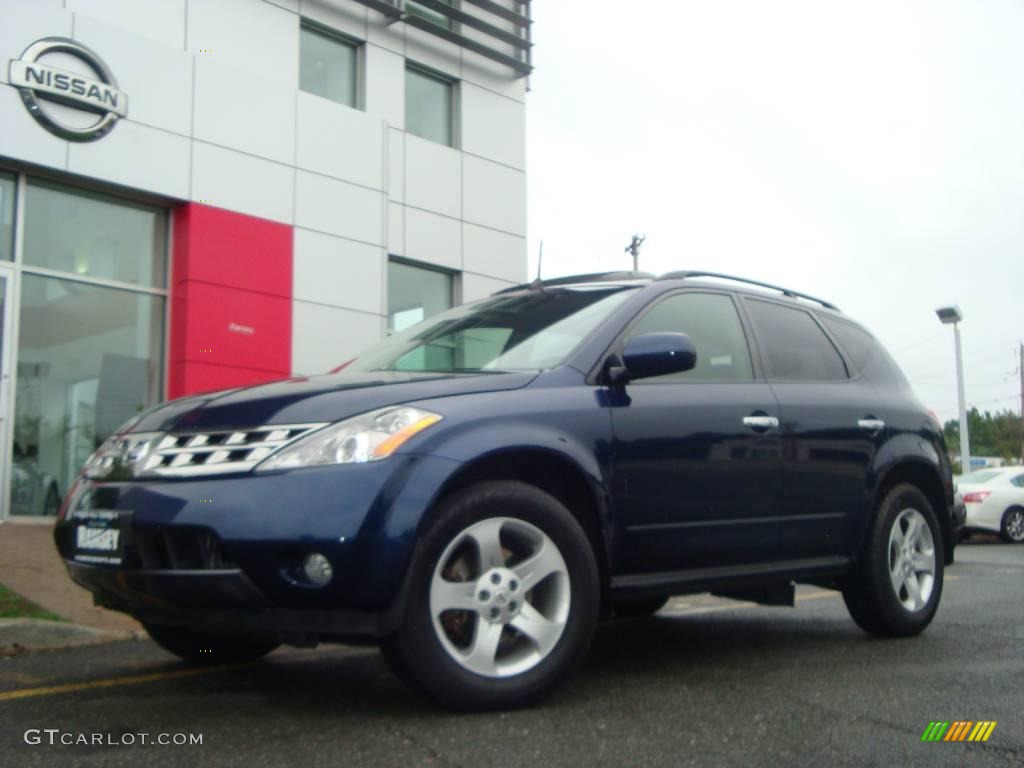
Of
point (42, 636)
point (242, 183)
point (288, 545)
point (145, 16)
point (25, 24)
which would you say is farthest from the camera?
point (242, 183)

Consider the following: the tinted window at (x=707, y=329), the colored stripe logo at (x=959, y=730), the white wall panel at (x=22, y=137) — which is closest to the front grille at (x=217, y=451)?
the tinted window at (x=707, y=329)

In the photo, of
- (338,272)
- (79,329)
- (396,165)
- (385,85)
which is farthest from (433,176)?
(79,329)

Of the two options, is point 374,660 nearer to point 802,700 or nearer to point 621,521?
point 621,521

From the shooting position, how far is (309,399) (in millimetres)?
3590

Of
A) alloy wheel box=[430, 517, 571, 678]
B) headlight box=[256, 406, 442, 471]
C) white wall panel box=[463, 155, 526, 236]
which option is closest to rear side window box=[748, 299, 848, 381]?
alloy wheel box=[430, 517, 571, 678]

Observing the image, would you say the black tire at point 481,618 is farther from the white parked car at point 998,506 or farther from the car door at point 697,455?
the white parked car at point 998,506

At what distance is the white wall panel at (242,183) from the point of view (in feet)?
42.6

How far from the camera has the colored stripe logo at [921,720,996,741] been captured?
336 centimetres

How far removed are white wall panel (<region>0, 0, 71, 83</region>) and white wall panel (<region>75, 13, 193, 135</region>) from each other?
0.19m

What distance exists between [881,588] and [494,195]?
40.5 feet

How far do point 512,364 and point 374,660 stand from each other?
158cm

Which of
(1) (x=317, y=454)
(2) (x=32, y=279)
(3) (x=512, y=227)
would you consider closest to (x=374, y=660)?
(1) (x=317, y=454)

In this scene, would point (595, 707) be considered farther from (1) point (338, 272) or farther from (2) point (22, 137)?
(1) point (338, 272)

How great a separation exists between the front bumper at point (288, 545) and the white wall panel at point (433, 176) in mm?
12524
